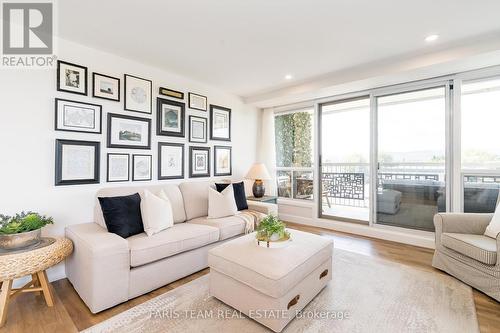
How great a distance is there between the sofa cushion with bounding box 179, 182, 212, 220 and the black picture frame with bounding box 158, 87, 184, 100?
129 centimetres

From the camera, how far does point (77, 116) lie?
250 centimetres

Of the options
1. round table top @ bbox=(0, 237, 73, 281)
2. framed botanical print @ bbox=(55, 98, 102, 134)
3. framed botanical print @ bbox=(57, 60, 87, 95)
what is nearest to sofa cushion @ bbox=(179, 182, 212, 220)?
framed botanical print @ bbox=(55, 98, 102, 134)

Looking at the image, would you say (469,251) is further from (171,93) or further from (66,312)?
(171,93)

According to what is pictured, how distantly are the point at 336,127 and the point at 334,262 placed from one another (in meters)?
2.47

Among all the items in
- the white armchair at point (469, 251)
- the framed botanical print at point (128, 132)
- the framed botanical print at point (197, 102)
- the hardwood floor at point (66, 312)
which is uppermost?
the framed botanical print at point (197, 102)

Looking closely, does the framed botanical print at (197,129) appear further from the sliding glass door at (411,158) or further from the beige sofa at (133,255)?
the sliding glass door at (411,158)

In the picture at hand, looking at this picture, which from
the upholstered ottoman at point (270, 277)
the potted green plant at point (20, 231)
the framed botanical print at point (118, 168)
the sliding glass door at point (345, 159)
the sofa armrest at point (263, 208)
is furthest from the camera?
the sliding glass door at point (345, 159)

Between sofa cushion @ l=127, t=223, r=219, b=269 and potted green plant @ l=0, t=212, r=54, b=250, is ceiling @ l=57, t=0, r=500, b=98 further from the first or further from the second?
sofa cushion @ l=127, t=223, r=219, b=269

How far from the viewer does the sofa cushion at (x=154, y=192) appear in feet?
8.27

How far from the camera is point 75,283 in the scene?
2.13m

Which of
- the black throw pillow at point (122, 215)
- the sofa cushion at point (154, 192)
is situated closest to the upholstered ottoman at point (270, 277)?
the black throw pillow at point (122, 215)

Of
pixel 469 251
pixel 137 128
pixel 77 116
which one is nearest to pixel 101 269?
pixel 77 116

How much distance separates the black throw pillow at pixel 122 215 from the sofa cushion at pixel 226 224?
75cm

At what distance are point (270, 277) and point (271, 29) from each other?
7.33 feet
